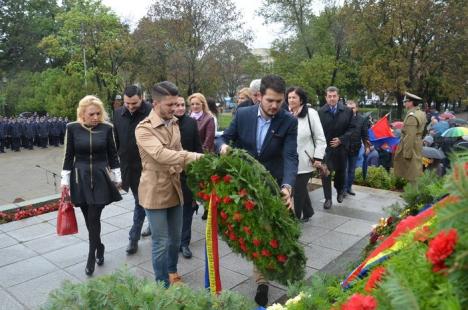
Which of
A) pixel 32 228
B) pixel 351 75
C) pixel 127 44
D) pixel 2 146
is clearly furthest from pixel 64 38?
pixel 32 228

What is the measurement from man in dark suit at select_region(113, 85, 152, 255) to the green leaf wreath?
206 centimetres

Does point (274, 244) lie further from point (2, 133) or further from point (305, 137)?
point (2, 133)

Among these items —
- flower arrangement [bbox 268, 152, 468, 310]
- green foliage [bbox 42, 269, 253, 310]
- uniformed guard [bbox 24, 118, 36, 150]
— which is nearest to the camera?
flower arrangement [bbox 268, 152, 468, 310]

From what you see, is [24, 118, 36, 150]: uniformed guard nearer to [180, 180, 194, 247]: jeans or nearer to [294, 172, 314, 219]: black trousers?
[180, 180, 194, 247]: jeans

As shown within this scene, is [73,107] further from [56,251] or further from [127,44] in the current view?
[56,251]

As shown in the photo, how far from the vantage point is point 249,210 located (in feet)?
9.01

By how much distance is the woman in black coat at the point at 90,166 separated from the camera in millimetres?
4270

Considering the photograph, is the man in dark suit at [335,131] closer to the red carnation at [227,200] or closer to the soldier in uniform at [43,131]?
the red carnation at [227,200]

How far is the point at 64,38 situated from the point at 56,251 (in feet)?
91.9

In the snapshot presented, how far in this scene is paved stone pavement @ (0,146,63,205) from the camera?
36.0ft

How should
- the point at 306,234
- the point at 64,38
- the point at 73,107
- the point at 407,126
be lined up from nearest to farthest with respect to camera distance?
the point at 306,234
the point at 407,126
the point at 73,107
the point at 64,38

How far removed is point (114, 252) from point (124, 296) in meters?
3.49

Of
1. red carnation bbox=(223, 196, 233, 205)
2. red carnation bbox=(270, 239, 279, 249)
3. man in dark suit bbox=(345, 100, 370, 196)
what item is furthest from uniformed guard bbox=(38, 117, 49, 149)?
red carnation bbox=(270, 239, 279, 249)

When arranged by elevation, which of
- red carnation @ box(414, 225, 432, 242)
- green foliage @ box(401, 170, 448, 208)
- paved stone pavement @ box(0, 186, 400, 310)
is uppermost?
red carnation @ box(414, 225, 432, 242)
